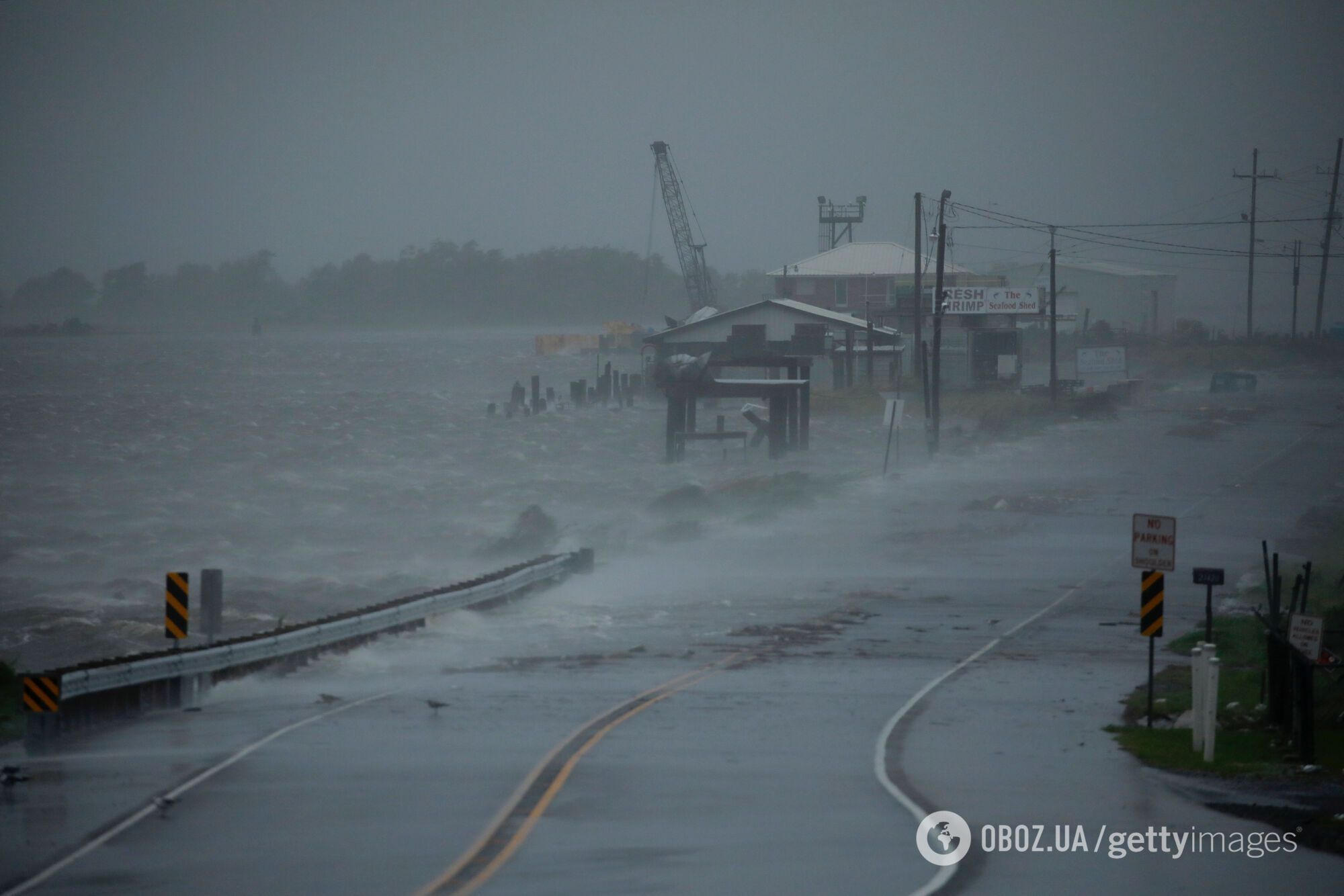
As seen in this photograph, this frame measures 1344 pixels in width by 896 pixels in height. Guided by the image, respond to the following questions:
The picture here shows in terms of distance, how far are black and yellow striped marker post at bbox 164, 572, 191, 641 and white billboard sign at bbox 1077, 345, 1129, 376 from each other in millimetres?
72482

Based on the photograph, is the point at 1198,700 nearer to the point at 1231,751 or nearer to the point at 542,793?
the point at 1231,751

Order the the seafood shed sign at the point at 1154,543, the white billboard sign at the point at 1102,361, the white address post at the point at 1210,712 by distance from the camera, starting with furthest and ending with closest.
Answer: the white billboard sign at the point at 1102,361
the the seafood shed sign at the point at 1154,543
the white address post at the point at 1210,712

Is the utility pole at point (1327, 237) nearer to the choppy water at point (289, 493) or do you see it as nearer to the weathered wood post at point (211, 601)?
the choppy water at point (289, 493)

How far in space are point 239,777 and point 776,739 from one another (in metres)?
5.95

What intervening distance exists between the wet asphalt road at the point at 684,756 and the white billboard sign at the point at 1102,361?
166 feet

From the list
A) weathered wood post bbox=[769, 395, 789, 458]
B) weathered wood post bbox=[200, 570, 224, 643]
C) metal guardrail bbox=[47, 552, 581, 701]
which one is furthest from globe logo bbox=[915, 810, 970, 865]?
weathered wood post bbox=[769, 395, 789, 458]

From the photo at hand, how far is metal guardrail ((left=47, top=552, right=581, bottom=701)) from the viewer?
16734 mm

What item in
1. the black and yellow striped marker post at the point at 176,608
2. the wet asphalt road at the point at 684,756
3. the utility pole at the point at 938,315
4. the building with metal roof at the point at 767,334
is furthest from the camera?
the building with metal roof at the point at 767,334

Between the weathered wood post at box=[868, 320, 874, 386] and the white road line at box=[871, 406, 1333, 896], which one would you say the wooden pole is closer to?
the weathered wood post at box=[868, 320, 874, 386]

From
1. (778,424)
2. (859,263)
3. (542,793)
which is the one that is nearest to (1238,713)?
(542,793)

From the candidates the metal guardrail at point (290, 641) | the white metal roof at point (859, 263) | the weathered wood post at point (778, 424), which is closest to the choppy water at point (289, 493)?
the weathered wood post at point (778, 424)

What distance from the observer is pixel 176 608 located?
65.1 ft

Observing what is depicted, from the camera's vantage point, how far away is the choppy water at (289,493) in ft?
147

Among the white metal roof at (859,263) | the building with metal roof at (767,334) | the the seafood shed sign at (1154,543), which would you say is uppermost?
the white metal roof at (859,263)
